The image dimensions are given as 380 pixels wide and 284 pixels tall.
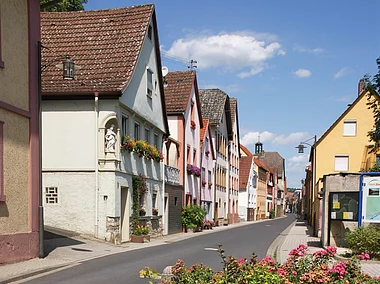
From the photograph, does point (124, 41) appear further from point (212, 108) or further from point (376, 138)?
point (212, 108)

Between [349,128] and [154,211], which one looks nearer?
[154,211]

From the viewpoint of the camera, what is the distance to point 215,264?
44.5 feet

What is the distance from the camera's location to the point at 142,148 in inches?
889

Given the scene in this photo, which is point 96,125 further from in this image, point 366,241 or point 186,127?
point 186,127

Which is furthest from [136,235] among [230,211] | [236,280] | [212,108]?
[230,211]

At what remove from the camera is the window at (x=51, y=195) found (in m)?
19.1

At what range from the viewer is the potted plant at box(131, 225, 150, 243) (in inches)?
832

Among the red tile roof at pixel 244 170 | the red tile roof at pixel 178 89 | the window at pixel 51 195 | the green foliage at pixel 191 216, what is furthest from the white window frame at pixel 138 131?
the red tile roof at pixel 244 170

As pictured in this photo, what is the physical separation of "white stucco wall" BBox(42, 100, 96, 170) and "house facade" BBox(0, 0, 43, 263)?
18.1ft

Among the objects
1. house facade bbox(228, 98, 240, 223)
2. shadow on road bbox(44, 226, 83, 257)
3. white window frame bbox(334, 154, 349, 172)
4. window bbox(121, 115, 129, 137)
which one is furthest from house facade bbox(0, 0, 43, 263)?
house facade bbox(228, 98, 240, 223)

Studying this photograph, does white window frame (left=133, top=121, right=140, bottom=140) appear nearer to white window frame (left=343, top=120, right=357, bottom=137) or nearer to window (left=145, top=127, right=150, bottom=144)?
window (left=145, top=127, right=150, bottom=144)

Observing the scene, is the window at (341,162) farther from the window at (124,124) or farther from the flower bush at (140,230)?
the window at (124,124)

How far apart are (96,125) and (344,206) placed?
955 cm

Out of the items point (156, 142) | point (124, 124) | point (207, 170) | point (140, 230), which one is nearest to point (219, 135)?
point (207, 170)
